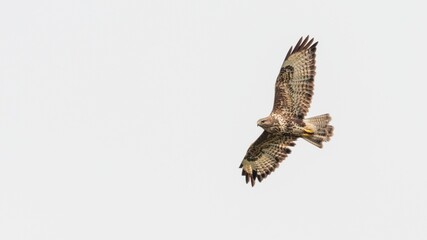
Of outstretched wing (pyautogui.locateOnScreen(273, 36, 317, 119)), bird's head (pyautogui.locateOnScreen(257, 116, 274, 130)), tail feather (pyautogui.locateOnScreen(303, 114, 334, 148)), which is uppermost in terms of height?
outstretched wing (pyautogui.locateOnScreen(273, 36, 317, 119))

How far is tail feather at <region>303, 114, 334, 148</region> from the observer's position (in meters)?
16.5

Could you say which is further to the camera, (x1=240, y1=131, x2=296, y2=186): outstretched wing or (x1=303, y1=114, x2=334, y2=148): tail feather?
(x1=240, y1=131, x2=296, y2=186): outstretched wing

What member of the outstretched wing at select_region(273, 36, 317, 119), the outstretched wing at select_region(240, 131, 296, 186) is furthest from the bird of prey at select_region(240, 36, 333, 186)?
the outstretched wing at select_region(240, 131, 296, 186)

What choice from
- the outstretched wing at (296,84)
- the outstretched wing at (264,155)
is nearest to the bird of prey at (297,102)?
the outstretched wing at (296,84)

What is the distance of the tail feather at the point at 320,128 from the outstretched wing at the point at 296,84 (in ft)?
0.77

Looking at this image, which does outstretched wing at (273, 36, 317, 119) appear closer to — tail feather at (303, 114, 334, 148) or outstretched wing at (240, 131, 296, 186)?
tail feather at (303, 114, 334, 148)

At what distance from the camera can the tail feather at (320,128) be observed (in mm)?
16484

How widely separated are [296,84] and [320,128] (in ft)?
3.25

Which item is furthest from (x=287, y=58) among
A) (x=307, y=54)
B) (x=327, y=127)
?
(x=327, y=127)

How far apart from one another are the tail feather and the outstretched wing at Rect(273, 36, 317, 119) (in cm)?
23

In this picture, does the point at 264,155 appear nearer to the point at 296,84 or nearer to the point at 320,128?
the point at 320,128

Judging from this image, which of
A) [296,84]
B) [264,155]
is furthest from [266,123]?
[264,155]

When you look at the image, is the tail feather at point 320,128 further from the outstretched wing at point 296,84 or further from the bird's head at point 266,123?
the bird's head at point 266,123

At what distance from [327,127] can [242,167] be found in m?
2.25
